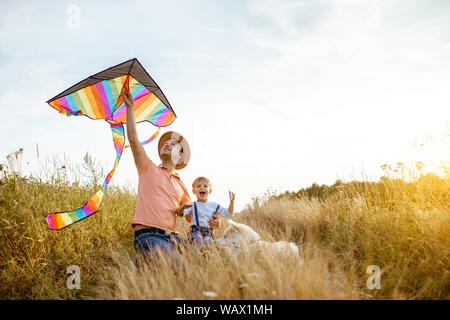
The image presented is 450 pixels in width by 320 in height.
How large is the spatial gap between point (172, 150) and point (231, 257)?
190cm

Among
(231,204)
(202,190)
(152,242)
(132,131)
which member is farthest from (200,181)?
(132,131)

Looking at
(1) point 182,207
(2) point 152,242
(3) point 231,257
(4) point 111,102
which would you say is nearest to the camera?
(3) point 231,257

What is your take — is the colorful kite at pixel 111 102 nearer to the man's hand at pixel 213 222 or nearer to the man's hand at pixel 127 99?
the man's hand at pixel 127 99

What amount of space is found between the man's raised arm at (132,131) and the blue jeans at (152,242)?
99 centimetres

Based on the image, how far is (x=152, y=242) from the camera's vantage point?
388cm

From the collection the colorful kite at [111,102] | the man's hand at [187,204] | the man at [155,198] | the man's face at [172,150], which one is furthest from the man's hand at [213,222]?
the colorful kite at [111,102]

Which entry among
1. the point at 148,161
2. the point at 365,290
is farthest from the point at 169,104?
the point at 365,290

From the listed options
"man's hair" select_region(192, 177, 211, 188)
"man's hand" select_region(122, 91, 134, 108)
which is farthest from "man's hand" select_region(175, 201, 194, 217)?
"man's hand" select_region(122, 91, 134, 108)

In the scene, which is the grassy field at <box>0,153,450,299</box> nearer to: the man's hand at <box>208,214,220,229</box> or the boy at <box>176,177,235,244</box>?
the boy at <box>176,177,235,244</box>

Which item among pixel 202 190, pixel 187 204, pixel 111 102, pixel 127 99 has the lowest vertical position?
pixel 187 204

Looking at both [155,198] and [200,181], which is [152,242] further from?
[200,181]

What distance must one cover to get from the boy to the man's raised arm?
91 cm
